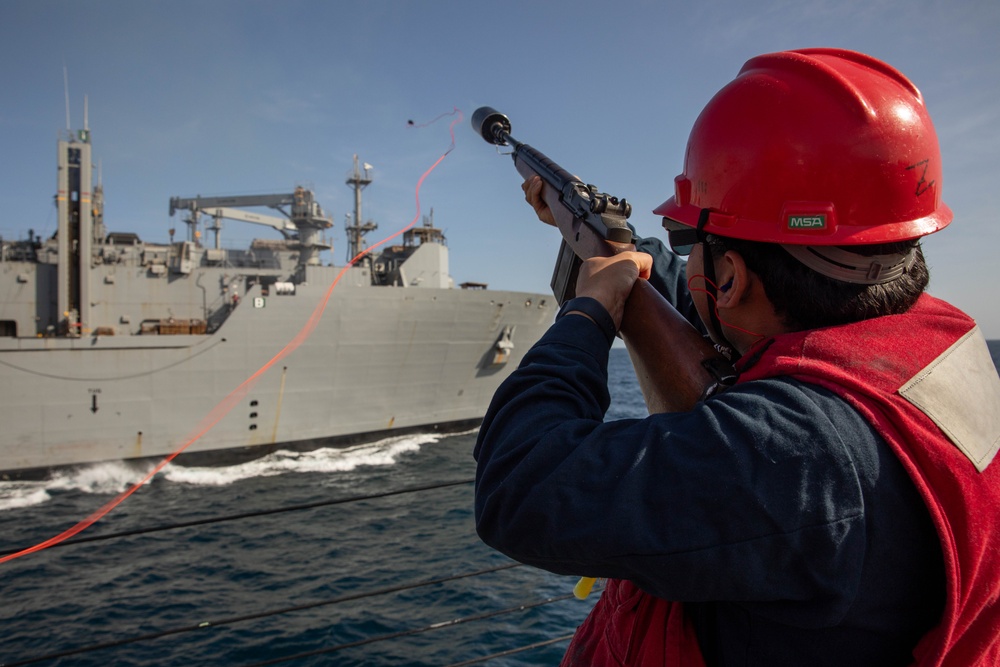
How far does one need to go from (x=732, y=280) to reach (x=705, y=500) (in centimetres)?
51

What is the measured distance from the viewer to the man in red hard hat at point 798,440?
2.63ft

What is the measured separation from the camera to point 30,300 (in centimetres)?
1562

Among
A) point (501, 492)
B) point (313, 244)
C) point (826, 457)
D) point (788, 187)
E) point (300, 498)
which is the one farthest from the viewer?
point (313, 244)

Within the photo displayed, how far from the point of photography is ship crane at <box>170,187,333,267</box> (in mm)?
19922

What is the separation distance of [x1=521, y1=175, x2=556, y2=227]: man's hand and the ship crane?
60.5 feet

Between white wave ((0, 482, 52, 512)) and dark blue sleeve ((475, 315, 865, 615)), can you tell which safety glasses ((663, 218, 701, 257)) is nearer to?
dark blue sleeve ((475, 315, 865, 615))

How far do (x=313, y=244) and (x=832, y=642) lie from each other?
20.6 meters

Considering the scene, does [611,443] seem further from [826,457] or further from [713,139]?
[713,139]

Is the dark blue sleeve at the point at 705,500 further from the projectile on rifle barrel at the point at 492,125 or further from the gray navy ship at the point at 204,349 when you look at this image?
the gray navy ship at the point at 204,349

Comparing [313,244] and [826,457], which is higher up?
[313,244]

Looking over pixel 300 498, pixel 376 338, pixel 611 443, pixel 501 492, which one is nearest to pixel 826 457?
pixel 611 443

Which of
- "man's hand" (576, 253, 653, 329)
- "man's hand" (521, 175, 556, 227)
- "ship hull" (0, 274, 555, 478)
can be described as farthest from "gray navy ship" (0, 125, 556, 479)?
"man's hand" (576, 253, 653, 329)

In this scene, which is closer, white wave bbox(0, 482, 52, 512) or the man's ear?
the man's ear

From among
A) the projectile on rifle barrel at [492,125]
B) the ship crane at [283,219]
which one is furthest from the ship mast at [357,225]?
the projectile on rifle barrel at [492,125]
